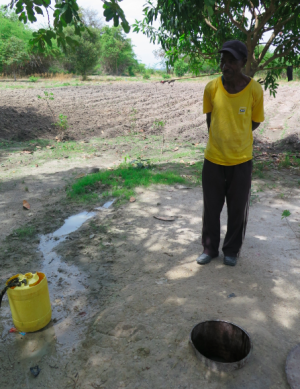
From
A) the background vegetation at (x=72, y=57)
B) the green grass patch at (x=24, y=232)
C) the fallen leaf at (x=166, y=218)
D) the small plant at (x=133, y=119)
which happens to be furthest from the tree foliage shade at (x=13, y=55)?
the fallen leaf at (x=166, y=218)

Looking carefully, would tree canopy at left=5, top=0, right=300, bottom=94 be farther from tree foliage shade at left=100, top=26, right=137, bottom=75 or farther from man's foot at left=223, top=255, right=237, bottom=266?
tree foliage shade at left=100, top=26, right=137, bottom=75

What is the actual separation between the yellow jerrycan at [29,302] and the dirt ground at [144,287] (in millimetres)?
97

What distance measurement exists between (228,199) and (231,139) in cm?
57

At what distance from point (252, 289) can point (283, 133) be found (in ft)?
28.8

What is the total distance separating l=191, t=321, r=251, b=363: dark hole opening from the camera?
2215mm

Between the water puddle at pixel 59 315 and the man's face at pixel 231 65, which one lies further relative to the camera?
the man's face at pixel 231 65

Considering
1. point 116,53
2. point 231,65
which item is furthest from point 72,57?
point 231,65

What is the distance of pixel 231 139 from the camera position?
8.95ft

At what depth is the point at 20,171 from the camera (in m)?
6.75

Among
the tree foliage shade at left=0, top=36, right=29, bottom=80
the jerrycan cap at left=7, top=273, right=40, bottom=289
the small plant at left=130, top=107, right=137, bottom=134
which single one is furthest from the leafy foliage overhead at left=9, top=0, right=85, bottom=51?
the tree foliage shade at left=0, top=36, right=29, bottom=80

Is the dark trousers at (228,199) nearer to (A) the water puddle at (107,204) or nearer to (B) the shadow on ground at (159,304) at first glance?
(B) the shadow on ground at (159,304)

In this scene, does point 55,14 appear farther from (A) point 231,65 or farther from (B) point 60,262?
(B) point 60,262

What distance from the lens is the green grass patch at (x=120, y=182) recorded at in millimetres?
5258

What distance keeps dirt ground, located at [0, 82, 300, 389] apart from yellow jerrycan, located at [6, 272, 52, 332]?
97mm
